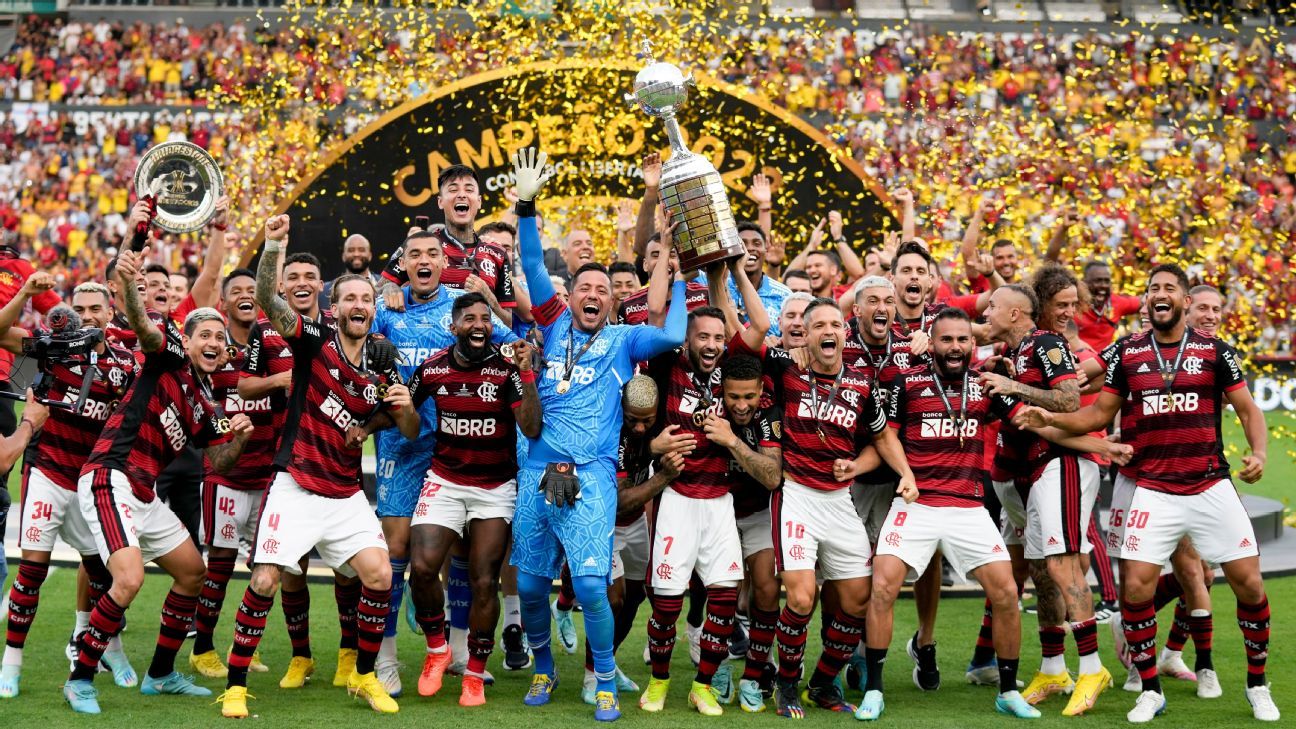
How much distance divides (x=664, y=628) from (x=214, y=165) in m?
3.76

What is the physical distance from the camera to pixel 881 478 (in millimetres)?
8594

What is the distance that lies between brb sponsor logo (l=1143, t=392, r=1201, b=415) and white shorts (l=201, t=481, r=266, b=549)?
4944 millimetres

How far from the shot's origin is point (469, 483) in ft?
27.3

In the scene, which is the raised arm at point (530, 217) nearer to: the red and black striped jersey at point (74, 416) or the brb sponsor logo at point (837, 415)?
the brb sponsor logo at point (837, 415)

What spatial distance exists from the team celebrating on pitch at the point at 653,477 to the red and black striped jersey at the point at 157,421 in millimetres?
15

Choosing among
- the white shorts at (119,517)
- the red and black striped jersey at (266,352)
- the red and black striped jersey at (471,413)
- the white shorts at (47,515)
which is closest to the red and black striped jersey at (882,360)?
the red and black striped jersey at (471,413)

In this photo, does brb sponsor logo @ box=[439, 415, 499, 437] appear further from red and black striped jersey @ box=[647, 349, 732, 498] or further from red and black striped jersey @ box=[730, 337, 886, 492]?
red and black striped jersey @ box=[730, 337, 886, 492]

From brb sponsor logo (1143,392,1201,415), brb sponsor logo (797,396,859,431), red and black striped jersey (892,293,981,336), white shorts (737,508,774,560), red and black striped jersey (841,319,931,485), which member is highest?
red and black striped jersey (892,293,981,336)

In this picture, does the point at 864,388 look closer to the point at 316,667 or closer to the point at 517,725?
the point at 517,725

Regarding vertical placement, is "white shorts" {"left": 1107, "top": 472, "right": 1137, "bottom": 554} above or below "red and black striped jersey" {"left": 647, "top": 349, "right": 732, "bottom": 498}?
below

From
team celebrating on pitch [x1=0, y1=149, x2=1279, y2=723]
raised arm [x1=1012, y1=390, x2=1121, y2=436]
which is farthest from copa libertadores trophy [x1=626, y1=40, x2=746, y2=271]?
raised arm [x1=1012, y1=390, x2=1121, y2=436]

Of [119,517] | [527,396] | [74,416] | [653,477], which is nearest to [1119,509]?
[653,477]

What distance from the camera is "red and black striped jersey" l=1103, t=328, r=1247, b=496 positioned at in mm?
8016

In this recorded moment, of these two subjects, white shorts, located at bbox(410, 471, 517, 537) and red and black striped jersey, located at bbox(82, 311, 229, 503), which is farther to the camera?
white shorts, located at bbox(410, 471, 517, 537)
